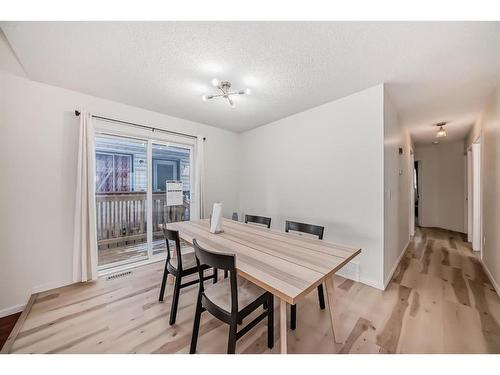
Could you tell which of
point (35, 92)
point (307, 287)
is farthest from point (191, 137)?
point (307, 287)

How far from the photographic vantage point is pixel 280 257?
4.35ft

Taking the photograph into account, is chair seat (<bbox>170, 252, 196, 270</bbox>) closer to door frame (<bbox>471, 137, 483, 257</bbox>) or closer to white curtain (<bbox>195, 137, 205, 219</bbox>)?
white curtain (<bbox>195, 137, 205, 219</bbox>)

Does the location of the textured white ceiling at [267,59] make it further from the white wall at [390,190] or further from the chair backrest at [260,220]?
the chair backrest at [260,220]

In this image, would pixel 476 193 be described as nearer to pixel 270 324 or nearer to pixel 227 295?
pixel 270 324

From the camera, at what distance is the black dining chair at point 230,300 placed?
1.11 meters

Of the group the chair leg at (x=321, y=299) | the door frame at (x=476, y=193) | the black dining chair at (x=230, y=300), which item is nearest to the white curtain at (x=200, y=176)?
the black dining chair at (x=230, y=300)

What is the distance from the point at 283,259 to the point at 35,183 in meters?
2.72

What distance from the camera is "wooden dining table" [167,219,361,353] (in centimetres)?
99

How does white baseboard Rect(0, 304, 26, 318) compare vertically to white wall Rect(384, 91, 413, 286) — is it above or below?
below

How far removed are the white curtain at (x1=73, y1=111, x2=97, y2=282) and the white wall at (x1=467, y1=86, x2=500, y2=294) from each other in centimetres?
461

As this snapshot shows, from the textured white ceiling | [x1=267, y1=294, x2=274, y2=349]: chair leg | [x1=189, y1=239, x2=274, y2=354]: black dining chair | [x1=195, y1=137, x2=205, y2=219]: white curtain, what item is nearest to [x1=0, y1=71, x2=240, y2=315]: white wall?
the textured white ceiling

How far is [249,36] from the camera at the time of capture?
4.67 feet

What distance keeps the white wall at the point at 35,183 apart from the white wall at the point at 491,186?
15.5 ft

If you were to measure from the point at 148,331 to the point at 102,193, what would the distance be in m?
2.03
